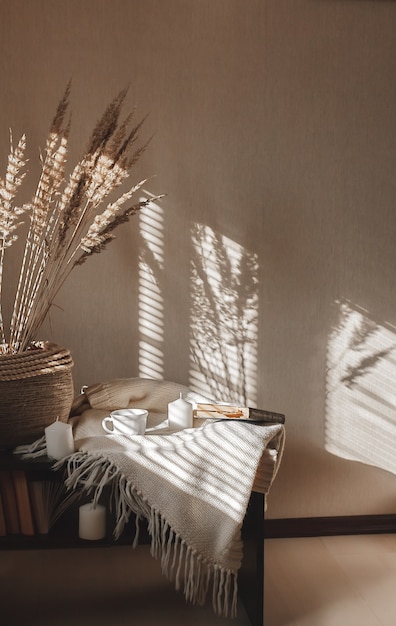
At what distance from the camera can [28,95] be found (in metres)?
A: 2.43

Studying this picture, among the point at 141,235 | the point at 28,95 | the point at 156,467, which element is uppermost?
the point at 28,95

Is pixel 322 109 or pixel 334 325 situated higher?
pixel 322 109

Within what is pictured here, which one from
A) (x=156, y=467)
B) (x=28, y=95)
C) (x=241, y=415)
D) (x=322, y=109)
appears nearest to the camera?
(x=156, y=467)

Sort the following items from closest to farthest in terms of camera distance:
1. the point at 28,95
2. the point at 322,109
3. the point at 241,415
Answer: the point at 241,415
the point at 28,95
the point at 322,109

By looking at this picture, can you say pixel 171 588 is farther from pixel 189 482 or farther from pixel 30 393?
pixel 30 393

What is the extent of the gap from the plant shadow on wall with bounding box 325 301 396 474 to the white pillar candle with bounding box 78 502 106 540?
1.12 meters

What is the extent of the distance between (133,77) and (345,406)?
4.98ft

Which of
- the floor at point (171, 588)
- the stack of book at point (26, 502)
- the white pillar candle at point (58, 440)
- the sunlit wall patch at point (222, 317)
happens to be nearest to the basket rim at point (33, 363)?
the white pillar candle at point (58, 440)

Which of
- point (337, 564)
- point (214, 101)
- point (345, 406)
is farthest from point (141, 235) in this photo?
point (337, 564)

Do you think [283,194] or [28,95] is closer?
[28,95]

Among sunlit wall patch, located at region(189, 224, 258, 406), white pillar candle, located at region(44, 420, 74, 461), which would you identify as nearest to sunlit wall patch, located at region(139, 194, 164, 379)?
sunlit wall patch, located at region(189, 224, 258, 406)

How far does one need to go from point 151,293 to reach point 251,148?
0.67m

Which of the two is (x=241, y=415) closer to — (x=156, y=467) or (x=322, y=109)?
(x=156, y=467)

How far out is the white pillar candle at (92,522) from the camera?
6.35 feet
